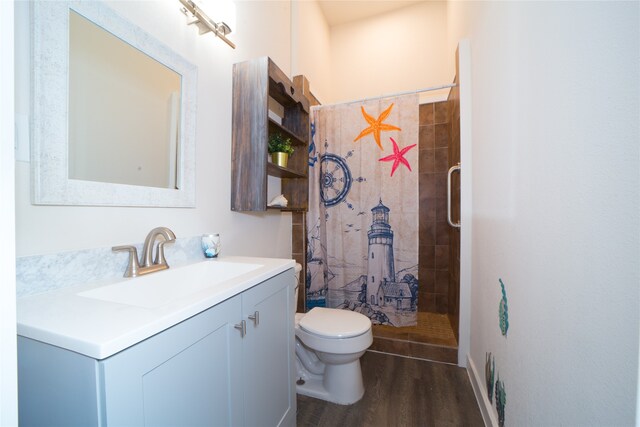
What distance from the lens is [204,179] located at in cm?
133

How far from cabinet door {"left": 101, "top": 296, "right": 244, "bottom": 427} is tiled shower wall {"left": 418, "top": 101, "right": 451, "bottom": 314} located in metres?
2.25

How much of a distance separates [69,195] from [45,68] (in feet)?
1.22

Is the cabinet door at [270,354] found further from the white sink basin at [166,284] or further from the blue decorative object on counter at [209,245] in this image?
the blue decorative object on counter at [209,245]

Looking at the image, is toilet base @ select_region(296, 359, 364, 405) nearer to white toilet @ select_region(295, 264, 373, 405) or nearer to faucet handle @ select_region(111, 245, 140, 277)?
white toilet @ select_region(295, 264, 373, 405)

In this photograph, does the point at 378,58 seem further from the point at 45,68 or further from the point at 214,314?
the point at 214,314

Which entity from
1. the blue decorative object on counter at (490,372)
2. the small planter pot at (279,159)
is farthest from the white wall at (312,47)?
the blue decorative object on counter at (490,372)

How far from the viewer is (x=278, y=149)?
Answer: 1.75 meters

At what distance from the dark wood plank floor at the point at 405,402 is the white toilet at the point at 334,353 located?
57 mm

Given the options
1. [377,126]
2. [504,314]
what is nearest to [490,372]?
[504,314]

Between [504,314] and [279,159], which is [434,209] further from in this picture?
[279,159]

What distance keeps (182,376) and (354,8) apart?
145 inches

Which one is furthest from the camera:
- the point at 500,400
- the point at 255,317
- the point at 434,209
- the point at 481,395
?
the point at 434,209

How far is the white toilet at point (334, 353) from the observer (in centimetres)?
146

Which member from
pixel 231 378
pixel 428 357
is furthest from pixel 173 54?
pixel 428 357
